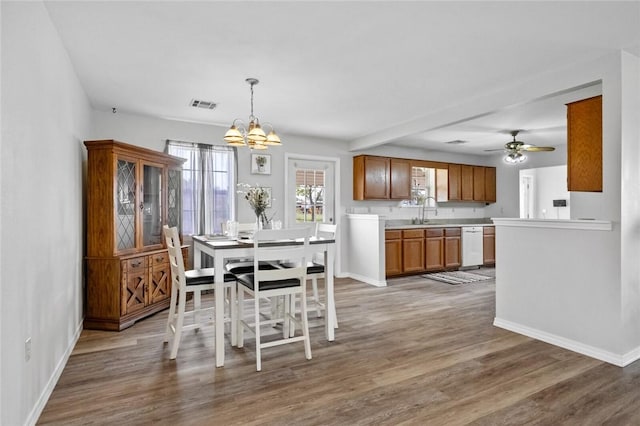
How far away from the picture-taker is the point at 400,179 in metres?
6.69

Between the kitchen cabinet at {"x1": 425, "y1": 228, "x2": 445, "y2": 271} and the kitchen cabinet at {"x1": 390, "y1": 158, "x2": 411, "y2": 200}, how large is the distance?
810mm

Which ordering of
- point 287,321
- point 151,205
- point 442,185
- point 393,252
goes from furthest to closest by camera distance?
1. point 442,185
2. point 393,252
3. point 151,205
4. point 287,321

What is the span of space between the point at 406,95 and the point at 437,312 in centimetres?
246

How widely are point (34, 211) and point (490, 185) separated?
25.9ft

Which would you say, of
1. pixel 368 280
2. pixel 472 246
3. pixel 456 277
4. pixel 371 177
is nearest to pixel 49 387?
pixel 368 280

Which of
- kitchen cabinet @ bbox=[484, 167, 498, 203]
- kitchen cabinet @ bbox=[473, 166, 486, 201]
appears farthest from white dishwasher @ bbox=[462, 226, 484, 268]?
kitchen cabinet @ bbox=[484, 167, 498, 203]

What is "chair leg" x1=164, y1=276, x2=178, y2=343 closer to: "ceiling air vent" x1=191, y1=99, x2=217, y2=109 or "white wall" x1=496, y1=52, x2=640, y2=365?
"ceiling air vent" x1=191, y1=99, x2=217, y2=109

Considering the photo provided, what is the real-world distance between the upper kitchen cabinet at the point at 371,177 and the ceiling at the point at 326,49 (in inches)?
73.6

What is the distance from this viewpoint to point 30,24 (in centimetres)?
199

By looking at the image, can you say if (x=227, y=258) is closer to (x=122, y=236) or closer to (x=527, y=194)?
(x=122, y=236)

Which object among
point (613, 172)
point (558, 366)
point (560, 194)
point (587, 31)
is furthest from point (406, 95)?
point (560, 194)

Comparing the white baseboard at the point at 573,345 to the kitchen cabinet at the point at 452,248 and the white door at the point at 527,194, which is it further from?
the white door at the point at 527,194

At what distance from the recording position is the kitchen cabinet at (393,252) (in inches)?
238

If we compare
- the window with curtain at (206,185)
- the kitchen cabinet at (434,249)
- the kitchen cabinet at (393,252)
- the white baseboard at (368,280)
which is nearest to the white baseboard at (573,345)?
the white baseboard at (368,280)
